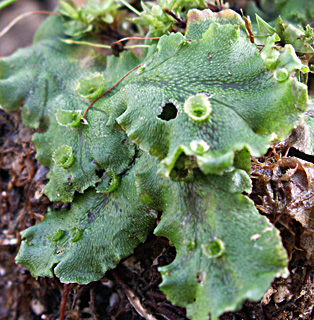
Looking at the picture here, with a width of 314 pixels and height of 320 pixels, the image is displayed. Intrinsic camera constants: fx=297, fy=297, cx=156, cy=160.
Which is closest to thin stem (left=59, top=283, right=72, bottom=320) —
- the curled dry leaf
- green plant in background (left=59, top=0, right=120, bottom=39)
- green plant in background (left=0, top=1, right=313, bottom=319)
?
green plant in background (left=0, top=1, right=313, bottom=319)

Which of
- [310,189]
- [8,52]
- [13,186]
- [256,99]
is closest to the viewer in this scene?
[256,99]

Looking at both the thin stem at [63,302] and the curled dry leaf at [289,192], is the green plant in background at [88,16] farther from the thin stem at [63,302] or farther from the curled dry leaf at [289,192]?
the thin stem at [63,302]

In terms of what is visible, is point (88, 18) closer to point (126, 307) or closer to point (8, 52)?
point (8, 52)

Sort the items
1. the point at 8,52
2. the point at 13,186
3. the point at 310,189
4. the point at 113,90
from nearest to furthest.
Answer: the point at 310,189, the point at 113,90, the point at 13,186, the point at 8,52

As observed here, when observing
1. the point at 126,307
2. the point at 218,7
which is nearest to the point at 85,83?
the point at 218,7

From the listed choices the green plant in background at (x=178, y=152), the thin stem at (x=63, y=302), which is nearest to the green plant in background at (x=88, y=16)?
the green plant in background at (x=178, y=152)

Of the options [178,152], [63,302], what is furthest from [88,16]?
[63,302]

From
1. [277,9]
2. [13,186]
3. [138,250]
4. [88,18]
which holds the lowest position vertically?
[138,250]

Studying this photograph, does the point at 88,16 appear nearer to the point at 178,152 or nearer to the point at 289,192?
the point at 178,152
